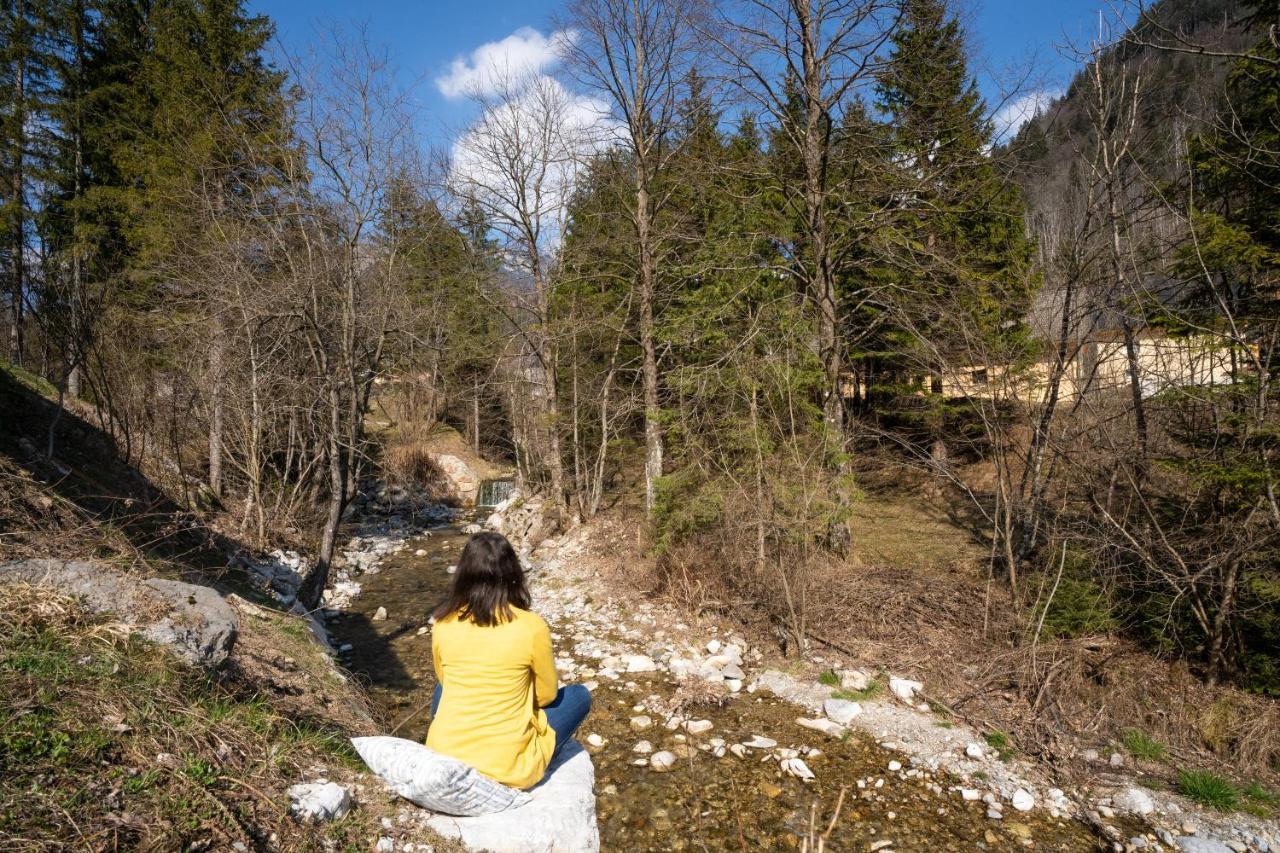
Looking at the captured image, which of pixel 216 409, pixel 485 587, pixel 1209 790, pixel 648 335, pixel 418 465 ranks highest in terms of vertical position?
Result: pixel 648 335

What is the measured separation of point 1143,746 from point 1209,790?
0.62 metres

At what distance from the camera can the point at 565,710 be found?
391 centimetres

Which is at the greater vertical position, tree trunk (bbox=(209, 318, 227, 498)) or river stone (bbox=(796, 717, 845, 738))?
tree trunk (bbox=(209, 318, 227, 498))

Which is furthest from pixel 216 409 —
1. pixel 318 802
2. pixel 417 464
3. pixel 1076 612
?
pixel 1076 612

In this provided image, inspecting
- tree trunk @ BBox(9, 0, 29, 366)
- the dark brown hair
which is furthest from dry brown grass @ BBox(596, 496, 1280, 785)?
tree trunk @ BBox(9, 0, 29, 366)

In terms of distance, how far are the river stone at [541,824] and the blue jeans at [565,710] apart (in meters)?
0.23

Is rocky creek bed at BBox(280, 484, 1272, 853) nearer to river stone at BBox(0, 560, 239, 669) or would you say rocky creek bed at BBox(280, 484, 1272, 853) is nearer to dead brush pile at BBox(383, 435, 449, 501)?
river stone at BBox(0, 560, 239, 669)

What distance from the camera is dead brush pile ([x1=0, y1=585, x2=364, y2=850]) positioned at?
2500 mm

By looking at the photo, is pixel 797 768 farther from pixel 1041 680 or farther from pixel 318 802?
pixel 318 802

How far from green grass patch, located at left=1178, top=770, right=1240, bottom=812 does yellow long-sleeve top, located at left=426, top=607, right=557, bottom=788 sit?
5.15 metres

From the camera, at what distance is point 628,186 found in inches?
552

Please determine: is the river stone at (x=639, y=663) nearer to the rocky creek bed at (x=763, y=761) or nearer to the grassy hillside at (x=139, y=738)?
the rocky creek bed at (x=763, y=761)

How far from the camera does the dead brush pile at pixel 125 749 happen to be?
2.50 meters


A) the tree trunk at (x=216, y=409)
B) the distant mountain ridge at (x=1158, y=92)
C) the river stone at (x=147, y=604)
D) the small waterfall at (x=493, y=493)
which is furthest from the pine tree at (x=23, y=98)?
the distant mountain ridge at (x=1158, y=92)
